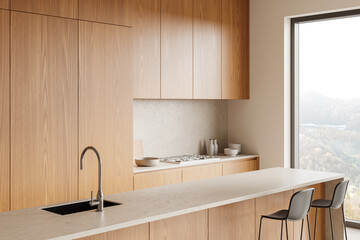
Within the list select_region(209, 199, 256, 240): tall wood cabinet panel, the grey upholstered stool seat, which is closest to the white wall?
the grey upholstered stool seat

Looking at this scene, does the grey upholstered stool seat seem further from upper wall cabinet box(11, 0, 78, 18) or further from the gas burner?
upper wall cabinet box(11, 0, 78, 18)

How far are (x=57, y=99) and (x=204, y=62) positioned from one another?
2204mm

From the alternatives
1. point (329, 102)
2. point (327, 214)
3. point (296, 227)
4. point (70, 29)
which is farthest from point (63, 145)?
point (329, 102)

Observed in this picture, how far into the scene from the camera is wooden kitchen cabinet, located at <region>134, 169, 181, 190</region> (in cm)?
476

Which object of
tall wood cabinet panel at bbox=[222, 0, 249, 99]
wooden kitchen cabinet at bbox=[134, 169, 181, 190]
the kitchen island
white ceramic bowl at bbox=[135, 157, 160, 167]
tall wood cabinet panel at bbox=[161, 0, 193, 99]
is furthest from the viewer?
tall wood cabinet panel at bbox=[222, 0, 249, 99]

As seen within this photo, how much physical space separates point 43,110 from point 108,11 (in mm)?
1155

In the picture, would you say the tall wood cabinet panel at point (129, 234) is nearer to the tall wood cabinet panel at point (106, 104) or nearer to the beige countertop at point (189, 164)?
the tall wood cabinet panel at point (106, 104)

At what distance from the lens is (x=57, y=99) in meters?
4.00

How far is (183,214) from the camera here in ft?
10.1

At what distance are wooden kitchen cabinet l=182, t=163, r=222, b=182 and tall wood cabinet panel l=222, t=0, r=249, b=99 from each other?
94 cm

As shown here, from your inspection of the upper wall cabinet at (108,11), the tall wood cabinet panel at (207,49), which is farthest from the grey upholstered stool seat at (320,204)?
the upper wall cabinet at (108,11)

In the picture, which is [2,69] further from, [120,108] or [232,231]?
[232,231]

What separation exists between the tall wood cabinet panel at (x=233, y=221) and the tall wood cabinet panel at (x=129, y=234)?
63 cm

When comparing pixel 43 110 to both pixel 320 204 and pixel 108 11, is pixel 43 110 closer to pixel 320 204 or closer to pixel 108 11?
pixel 108 11
